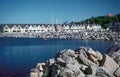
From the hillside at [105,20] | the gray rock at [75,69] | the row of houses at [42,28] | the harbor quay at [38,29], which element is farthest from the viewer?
the row of houses at [42,28]

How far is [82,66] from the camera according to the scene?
51.3ft

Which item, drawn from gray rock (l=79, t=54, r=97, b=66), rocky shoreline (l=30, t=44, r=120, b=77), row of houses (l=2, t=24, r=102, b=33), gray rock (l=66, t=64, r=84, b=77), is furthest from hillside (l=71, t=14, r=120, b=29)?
gray rock (l=66, t=64, r=84, b=77)

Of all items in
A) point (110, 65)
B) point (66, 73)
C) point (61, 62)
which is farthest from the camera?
point (61, 62)

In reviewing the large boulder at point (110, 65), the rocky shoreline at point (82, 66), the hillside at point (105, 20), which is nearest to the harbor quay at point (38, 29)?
the hillside at point (105, 20)

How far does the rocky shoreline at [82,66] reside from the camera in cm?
1430

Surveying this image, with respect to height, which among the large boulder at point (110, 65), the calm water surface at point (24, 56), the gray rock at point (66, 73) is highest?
the large boulder at point (110, 65)

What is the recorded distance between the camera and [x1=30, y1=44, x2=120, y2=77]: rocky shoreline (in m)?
14.3

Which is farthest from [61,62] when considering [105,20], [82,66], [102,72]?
[105,20]

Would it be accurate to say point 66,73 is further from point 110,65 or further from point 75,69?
point 110,65

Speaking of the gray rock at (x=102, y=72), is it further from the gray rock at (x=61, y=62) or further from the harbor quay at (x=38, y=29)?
the harbor quay at (x=38, y=29)

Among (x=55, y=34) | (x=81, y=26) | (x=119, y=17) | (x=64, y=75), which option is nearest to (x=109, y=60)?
(x=64, y=75)

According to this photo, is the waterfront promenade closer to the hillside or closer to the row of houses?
the row of houses

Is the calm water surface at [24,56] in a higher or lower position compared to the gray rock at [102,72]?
lower

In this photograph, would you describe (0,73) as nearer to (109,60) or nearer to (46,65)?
(46,65)
